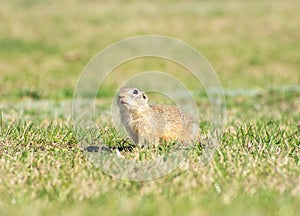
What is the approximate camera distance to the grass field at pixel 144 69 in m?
4.05

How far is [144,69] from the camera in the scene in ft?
59.4

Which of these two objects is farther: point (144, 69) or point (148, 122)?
point (144, 69)

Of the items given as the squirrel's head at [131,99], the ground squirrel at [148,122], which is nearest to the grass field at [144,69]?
the ground squirrel at [148,122]

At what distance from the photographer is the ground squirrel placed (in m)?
5.51

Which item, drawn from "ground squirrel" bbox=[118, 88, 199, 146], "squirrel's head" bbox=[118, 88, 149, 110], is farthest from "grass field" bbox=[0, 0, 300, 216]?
"squirrel's head" bbox=[118, 88, 149, 110]

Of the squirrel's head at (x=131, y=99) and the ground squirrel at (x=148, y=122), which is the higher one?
the squirrel's head at (x=131, y=99)

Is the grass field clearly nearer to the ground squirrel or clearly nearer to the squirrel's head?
the ground squirrel

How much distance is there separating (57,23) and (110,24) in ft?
6.22

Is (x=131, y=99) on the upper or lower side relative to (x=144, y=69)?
lower

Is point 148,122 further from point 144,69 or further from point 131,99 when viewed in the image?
point 144,69

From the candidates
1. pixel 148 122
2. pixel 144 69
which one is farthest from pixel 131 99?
pixel 144 69

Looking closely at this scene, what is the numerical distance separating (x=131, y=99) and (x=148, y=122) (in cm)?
26

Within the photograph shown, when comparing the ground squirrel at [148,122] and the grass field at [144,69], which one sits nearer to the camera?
the grass field at [144,69]

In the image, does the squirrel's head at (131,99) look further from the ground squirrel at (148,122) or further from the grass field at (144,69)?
the grass field at (144,69)
